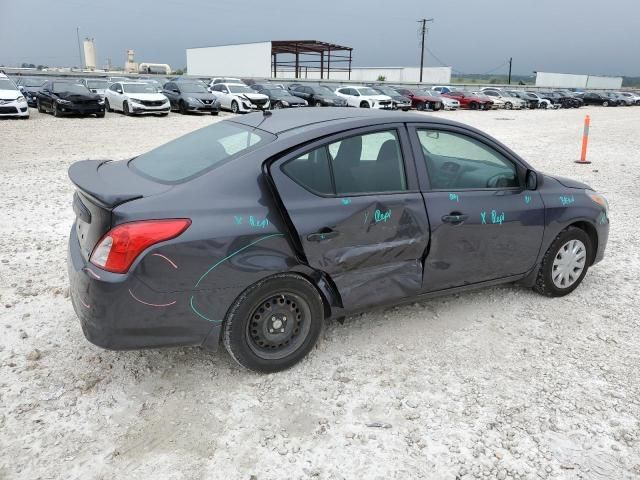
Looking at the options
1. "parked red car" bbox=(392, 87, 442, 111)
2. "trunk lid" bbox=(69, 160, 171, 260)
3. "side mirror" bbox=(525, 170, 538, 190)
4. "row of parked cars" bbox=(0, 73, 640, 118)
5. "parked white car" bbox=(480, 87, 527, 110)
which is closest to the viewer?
"trunk lid" bbox=(69, 160, 171, 260)

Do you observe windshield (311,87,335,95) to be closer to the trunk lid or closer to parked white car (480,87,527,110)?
parked white car (480,87,527,110)

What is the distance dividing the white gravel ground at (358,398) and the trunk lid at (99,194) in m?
0.89

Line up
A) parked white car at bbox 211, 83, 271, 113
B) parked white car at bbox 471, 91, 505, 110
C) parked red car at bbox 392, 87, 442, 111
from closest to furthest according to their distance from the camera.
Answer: parked white car at bbox 211, 83, 271, 113
parked red car at bbox 392, 87, 442, 111
parked white car at bbox 471, 91, 505, 110

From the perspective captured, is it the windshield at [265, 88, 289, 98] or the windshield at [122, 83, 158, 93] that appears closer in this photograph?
the windshield at [122, 83, 158, 93]

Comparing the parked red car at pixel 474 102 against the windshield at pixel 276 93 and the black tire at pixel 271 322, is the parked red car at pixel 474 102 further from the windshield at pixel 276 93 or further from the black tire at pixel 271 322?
the black tire at pixel 271 322

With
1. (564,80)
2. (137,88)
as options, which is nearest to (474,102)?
(137,88)

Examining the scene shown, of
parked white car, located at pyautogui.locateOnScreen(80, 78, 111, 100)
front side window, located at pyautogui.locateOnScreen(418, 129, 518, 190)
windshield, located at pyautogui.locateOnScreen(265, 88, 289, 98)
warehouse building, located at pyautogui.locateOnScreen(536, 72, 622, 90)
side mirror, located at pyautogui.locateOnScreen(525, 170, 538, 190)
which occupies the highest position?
warehouse building, located at pyautogui.locateOnScreen(536, 72, 622, 90)

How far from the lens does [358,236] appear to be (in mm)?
3279

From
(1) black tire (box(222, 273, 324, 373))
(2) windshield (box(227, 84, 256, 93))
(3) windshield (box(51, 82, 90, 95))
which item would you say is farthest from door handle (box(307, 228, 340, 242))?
(2) windshield (box(227, 84, 256, 93))

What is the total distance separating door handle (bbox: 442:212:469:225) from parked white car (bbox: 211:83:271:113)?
2244 centimetres

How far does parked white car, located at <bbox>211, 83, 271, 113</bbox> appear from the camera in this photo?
83.0 ft

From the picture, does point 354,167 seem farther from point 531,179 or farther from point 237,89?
Answer: point 237,89

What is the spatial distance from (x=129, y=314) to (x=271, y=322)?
2.71 ft

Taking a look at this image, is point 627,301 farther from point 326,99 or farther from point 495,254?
point 326,99
